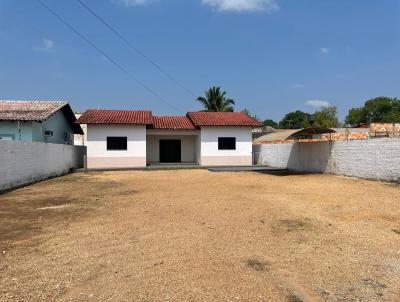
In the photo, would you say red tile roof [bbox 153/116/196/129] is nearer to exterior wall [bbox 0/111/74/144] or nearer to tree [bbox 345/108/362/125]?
exterior wall [bbox 0/111/74/144]

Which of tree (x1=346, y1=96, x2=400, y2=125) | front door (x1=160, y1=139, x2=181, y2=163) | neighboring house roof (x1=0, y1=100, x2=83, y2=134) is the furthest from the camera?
tree (x1=346, y1=96, x2=400, y2=125)

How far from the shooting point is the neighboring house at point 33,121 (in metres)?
22.7

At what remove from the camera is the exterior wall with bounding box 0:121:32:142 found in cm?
2283

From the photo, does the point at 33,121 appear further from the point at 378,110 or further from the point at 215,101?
the point at 378,110

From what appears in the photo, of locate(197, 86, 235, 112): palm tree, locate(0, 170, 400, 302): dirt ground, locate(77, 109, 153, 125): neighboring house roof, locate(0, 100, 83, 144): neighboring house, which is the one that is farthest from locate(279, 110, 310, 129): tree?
locate(0, 170, 400, 302): dirt ground

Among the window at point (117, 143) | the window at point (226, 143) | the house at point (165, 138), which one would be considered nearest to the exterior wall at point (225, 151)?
the house at point (165, 138)

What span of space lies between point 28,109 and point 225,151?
14349 mm

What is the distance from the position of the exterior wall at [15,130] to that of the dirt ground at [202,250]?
1343 cm

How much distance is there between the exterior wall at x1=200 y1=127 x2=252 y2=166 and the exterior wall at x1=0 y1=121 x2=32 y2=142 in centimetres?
1204

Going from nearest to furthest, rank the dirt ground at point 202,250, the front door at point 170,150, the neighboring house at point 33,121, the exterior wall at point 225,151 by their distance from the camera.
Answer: the dirt ground at point 202,250 < the neighboring house at point 33,121 < the exterior wall at point 225,151 < the front door at point 170,150

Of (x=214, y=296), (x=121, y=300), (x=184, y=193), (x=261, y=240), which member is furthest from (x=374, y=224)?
(x=184, y=193)

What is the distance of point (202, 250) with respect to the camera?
A: 5660mm

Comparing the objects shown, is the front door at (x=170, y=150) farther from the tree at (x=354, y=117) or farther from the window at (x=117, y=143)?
the tree at (x=354, y=117)

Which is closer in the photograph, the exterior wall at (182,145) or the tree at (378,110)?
the exterior wall at (182,145)
